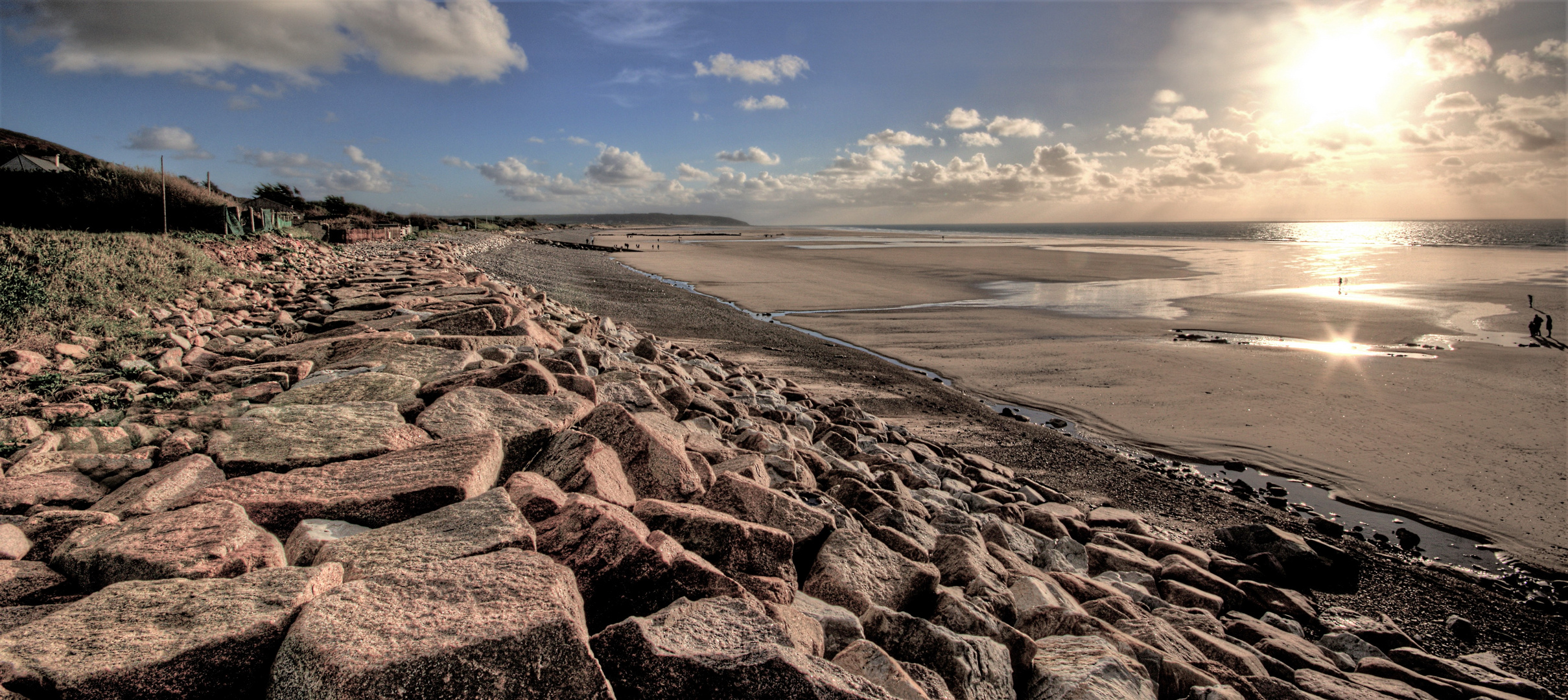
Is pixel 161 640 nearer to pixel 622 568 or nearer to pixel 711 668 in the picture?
pixel 622 568

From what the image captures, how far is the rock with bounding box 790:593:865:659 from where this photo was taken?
2.77 meters

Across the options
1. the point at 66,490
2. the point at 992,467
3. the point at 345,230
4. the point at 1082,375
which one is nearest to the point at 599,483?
the point at 66,490

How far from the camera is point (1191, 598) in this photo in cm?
471

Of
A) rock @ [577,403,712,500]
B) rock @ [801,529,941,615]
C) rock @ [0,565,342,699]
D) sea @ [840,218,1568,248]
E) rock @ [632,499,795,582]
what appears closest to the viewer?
rock @ [0,565,342,699]

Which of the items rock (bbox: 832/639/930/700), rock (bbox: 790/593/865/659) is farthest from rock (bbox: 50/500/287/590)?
rock (bbox: 832/639/930/700)

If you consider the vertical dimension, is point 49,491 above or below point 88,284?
below

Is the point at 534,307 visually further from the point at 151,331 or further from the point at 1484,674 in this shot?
the point at 1484,674

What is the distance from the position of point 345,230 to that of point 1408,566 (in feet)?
111

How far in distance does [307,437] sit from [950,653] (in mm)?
3610

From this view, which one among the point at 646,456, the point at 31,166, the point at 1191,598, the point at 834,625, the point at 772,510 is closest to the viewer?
the point at 834,625

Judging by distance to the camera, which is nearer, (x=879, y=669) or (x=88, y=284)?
(x=879, y=669)

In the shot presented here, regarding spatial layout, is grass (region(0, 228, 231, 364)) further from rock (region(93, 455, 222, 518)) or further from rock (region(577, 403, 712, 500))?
rock (region(577, 403, 712, 500))

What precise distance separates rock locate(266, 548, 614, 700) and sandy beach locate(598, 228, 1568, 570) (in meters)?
8.90

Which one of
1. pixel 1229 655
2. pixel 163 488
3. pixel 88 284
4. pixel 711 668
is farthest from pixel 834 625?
pixel 88 284
